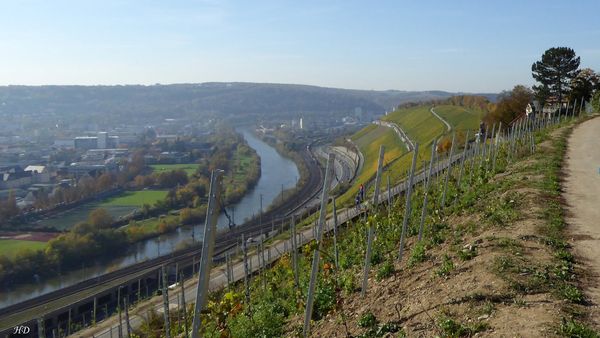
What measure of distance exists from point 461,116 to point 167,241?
88.3 feet

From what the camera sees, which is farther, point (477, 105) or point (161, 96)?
point (161, 96)

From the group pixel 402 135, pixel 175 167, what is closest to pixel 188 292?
pixel 402 135

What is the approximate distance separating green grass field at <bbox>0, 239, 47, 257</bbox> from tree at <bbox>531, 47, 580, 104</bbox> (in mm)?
29523

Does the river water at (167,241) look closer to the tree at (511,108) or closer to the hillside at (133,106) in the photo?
the tree at (511,108)

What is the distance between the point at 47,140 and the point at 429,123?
87.8 metres

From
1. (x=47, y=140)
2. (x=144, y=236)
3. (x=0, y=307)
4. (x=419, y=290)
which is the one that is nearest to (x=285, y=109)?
(x=47, y=140)

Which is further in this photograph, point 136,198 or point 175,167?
point 175,167

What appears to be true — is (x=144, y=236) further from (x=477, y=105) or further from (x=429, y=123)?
(x=477, y=105)

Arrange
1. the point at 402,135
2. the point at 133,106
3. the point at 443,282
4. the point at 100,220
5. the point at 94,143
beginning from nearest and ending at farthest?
the point at 443,282
the point at 100,220
the point at 402,135
the point at 94,143
the point at 133,106

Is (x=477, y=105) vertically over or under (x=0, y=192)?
over

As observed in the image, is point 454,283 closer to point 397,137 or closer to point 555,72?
point 555,72

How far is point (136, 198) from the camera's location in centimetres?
5366

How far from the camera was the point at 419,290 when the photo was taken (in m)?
5.23

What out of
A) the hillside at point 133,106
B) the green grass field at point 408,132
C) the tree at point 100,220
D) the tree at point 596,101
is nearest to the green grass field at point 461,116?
the green grass field at point 408,132
